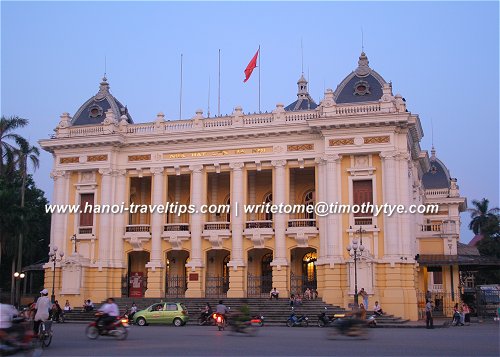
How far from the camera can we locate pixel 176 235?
138ft

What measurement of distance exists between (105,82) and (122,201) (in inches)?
394

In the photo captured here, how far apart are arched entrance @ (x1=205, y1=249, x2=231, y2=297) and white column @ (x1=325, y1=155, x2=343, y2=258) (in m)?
8.51

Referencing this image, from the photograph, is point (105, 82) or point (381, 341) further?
point (105, 82)

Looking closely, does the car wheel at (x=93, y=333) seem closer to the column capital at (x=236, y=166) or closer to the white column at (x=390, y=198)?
the white column at (x=390, y=198)

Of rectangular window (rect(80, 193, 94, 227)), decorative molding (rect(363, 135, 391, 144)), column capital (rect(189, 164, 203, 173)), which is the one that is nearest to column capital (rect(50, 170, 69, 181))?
rectangular window (rect(80, 193, 94, 227))

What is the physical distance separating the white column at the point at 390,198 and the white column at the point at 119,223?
17.6 m

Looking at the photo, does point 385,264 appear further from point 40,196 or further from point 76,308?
point 40,196

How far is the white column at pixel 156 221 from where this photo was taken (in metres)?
42.3

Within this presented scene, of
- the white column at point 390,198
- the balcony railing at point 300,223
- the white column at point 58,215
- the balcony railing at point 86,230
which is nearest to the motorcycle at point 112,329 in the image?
the white column at point 390,198

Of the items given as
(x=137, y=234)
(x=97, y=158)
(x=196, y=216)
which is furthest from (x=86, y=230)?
(x=196, y=216)

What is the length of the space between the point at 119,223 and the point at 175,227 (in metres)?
3.84

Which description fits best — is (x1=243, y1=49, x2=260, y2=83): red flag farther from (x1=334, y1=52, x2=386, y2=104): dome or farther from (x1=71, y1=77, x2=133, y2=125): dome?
(x1=71, y1=77, x2=133, y2=125): dome

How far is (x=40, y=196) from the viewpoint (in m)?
61.7

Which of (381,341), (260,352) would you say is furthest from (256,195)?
(260,352)
